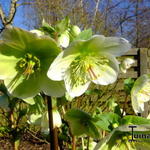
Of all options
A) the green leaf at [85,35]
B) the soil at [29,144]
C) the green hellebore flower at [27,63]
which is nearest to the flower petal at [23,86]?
the green hellebore flower at [27,63]

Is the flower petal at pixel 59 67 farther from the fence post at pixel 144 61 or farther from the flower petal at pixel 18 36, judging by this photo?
the fence post at pixel 144 61

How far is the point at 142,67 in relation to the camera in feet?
10.8

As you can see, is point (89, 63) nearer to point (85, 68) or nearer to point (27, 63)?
point (85, 68)

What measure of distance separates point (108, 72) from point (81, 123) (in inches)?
4.2

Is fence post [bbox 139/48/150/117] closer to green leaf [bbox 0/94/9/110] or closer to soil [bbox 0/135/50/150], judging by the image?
soil [bbox 0/135/50/150]

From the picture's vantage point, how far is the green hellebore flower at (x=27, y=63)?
0.46m

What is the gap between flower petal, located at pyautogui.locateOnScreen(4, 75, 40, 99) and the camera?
483 mm

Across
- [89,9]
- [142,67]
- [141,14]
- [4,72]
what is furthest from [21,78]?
[141,14]

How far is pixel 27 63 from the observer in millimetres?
507

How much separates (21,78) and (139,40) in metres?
8.27

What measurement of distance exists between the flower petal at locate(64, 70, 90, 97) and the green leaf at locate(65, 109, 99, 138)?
0.03 m

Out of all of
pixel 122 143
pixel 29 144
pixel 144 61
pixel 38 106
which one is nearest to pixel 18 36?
pixel 38 106

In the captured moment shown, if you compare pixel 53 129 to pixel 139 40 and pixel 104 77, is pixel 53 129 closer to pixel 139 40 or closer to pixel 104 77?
pixel 104 77

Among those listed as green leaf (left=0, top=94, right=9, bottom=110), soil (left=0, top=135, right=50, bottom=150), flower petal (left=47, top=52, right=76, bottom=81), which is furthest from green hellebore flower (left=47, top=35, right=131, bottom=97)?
soil (left=0, top=135, right=50, bottom=150)
